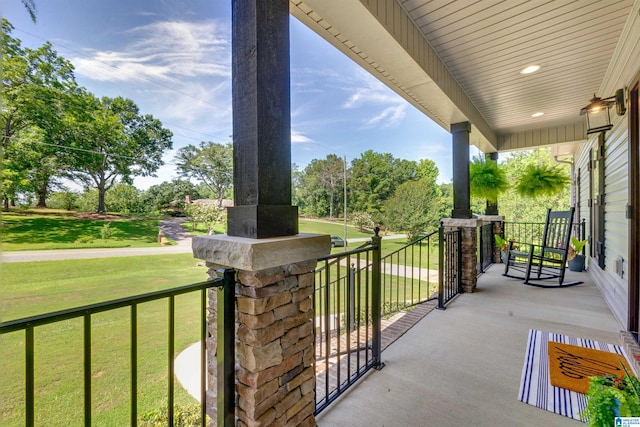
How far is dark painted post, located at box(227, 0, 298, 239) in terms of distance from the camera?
1.18 metres

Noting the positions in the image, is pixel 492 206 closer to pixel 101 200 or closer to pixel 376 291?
pixel 376 291

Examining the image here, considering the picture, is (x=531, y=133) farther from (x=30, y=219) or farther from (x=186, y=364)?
(x=30, y=219)

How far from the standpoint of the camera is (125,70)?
8039 mm

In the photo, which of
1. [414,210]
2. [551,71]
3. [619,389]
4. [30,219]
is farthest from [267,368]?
[414,210]

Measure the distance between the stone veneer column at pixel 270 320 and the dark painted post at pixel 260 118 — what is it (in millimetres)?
113

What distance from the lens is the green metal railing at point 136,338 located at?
0.73m

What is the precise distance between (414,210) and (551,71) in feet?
52.6

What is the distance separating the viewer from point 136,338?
94 centimetres

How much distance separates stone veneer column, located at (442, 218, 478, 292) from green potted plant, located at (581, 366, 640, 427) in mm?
2774

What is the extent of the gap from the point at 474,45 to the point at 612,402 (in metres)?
2.80

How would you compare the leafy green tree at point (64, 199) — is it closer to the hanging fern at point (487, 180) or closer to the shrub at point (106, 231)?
the shrub at point (106, 231)

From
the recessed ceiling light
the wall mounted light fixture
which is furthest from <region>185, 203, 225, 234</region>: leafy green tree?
the wall mounted light fixture

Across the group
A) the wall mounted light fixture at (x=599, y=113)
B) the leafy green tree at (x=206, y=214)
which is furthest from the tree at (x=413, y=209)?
the wall mounted light fixture at (x=599, y=113)

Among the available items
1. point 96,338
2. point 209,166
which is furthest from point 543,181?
point 96,338
